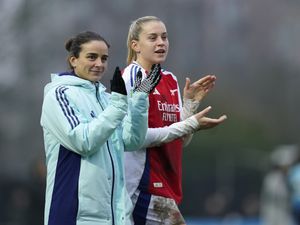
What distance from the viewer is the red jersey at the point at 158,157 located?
9992 mm

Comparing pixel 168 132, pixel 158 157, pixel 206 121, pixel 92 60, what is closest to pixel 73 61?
pixel 92 60

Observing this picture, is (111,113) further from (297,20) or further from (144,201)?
(297,20)

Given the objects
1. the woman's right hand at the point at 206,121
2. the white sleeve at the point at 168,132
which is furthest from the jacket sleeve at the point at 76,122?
the woman's right hand at the point at 206,121

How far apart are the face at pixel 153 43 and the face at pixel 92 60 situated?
895mm

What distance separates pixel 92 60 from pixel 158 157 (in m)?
1.22

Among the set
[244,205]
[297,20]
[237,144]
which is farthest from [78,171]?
[297,20]

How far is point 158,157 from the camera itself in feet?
33.1

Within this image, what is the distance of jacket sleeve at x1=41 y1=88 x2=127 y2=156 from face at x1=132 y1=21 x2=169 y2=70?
1.15 metres

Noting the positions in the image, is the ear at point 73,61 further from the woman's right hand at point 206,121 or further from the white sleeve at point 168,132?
the woman's right hand at point 206,121

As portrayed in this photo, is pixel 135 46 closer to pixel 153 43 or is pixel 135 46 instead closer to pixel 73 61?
pixel 153 43

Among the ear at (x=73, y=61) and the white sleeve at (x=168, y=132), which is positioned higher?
the ear at (x=73, y=61)

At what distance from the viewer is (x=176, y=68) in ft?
155

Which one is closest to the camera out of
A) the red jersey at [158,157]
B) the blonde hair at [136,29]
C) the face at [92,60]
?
the face at [92,60]

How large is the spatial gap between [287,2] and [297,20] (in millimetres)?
2865
